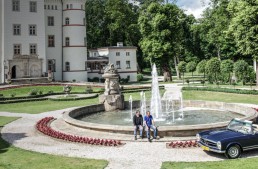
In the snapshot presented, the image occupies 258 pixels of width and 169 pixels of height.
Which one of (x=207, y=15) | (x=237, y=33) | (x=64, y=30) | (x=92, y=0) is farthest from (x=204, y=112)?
(x=92, y=0)

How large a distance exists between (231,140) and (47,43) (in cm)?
5073

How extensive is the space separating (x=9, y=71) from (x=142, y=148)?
138 ft

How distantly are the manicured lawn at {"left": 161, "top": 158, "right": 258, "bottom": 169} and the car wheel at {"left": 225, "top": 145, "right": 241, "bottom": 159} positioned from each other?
0.59 meters

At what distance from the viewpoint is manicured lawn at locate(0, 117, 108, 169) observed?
514 inches

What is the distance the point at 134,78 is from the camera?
224 ft

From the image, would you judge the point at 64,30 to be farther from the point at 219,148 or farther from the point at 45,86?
the point at 219,148

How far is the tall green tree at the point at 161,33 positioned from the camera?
57906 millimetres

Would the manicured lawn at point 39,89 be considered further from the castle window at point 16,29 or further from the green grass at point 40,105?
the castle window at point 16,29

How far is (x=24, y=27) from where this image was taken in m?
55.8

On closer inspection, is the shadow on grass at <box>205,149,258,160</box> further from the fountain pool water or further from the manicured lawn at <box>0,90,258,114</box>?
the manicured lawn at <box>0,90,258,114</box>

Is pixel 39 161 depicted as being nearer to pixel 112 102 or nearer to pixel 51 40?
pixel 112 102

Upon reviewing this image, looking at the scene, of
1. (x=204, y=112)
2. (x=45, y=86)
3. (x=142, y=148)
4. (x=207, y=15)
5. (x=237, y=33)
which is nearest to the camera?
(x=142, y=148)

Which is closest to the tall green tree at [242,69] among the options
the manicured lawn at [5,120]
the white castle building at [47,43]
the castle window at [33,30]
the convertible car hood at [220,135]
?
the white castle building at [47,43]

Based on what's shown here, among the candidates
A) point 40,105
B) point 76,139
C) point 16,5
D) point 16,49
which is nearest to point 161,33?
point 16,49
